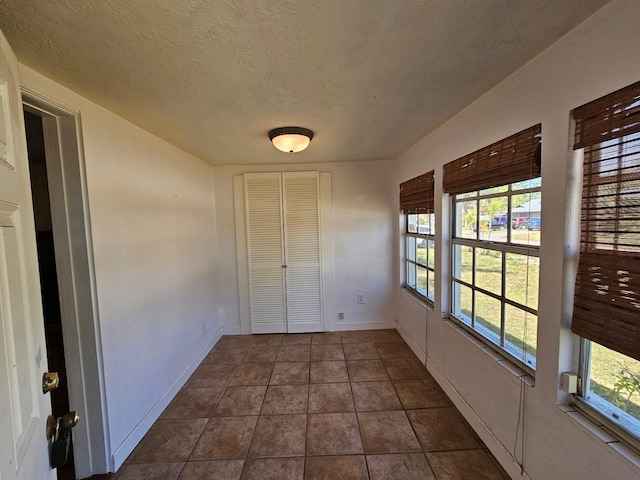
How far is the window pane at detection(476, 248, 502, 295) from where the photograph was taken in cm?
172

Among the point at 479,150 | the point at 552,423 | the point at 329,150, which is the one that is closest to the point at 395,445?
the point at 552,423

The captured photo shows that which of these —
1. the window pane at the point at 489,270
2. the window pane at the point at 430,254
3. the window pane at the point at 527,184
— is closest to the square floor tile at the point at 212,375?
the window pane at the point at 430,254

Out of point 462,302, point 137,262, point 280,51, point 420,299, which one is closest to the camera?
point 280,51

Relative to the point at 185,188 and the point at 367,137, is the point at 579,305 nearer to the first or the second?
the point at 367,137

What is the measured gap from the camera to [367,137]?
2486 millimetres

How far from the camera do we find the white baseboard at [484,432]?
1.51 metres

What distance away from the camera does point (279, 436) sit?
6.22ft

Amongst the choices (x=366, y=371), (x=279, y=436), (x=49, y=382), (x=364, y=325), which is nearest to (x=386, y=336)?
(x=364, y=325)

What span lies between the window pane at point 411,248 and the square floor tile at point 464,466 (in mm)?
1903

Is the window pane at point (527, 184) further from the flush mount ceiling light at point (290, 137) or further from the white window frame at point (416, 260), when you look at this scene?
the flush mount ceiling light at point (290, 137)

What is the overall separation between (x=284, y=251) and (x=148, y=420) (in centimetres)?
211

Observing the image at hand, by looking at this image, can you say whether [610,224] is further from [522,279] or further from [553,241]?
[522,279]

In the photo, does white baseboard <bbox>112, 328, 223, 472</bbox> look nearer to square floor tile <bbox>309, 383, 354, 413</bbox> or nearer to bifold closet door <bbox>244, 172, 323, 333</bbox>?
bifold closet door <bbox>244, 172, 323, 333</bbox>

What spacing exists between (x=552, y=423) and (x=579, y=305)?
0.60m
